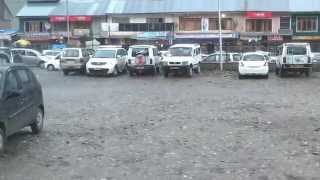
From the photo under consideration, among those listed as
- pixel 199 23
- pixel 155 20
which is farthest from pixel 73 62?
pixel 155 20

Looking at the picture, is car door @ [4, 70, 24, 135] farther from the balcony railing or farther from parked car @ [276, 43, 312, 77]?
the balcony railing

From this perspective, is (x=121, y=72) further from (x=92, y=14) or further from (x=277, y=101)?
(x=92, y=14)

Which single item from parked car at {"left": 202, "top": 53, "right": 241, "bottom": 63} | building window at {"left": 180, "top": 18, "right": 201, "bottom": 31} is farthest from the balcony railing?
parked car at {"left": 202, "top": 53, "right": 241, "bottom": 63}

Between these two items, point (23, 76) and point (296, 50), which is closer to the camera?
point (23, 76)

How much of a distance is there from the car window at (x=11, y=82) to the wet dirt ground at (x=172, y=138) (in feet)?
3.68

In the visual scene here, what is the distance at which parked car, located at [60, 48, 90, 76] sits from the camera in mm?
38406

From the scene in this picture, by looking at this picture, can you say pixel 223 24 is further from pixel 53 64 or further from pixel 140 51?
pixel 140 51

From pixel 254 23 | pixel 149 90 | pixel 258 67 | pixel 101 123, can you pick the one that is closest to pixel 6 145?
pixel 101 123

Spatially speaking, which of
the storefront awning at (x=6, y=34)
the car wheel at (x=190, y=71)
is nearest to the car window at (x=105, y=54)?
the car wheel at (x=190, y=71)

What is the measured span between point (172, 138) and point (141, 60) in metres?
24.1

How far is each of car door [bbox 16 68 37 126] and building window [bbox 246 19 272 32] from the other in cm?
5799

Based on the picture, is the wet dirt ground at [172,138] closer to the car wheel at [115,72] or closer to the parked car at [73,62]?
the car wheel at [115,72]

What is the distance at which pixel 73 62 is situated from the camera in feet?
126

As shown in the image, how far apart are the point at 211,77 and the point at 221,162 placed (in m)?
25.5
